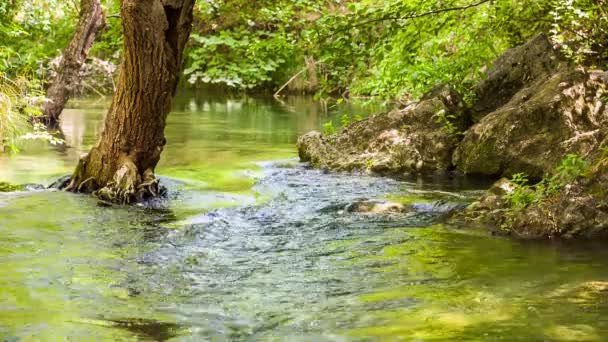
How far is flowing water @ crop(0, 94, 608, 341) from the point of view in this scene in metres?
5.02

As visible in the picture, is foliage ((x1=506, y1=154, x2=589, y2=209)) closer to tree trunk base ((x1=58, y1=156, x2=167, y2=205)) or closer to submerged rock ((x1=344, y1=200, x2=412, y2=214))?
submerged rock ((x1=344, y1=200, x2=412, y2=214))

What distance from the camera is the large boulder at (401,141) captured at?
1336cm

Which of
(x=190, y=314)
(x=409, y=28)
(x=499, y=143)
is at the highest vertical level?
(x=409, y=28)

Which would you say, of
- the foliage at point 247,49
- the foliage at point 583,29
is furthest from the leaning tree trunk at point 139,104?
the foliage at point 583,29

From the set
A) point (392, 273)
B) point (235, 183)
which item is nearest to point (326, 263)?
point (392, 273)

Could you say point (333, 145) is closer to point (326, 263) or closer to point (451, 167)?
point (451, 167)

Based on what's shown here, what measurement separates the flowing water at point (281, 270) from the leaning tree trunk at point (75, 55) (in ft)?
21.6

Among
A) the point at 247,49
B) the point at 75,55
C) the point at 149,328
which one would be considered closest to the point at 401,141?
the point at 247,49

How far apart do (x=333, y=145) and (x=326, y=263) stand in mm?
7664

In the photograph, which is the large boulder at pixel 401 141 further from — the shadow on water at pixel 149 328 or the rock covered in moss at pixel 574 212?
the shadow on water at pixel 149 328

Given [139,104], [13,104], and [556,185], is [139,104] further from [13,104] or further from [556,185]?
[556,185]

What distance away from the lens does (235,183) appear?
12.0 m

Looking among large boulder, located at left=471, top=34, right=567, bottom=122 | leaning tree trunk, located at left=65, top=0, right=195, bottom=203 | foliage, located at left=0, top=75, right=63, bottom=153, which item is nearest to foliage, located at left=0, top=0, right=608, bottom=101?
large boulder, located at left=471, top=34, right=567, bottom=122

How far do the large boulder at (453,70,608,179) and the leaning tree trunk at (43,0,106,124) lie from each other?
9.76m
